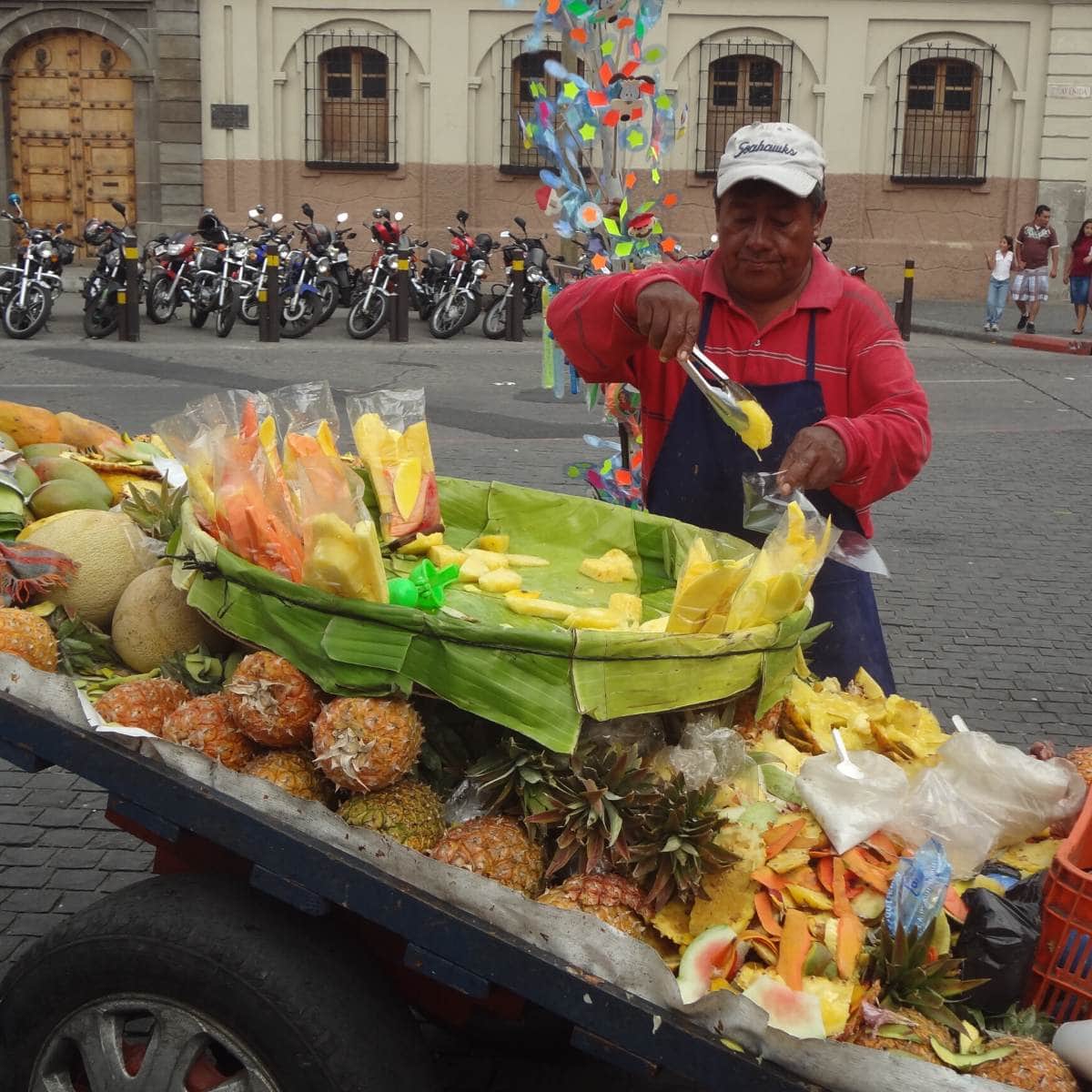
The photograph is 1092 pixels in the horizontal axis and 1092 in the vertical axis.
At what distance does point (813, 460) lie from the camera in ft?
9.30

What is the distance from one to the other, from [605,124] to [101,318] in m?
12.3

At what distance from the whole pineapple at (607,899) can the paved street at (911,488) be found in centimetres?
114

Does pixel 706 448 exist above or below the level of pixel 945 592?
above

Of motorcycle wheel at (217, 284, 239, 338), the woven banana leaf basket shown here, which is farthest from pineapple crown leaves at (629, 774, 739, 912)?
motorcycle wheel at (217, 284, 239, 338)

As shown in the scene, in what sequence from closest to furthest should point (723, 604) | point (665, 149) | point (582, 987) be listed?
point (582, 987)
point (723, 604)
point (665, 149)

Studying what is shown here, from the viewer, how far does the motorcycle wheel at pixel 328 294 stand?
17142mm

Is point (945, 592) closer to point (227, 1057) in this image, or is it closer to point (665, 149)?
point (665, 149)

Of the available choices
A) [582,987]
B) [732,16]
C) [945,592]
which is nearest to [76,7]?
[732,16]

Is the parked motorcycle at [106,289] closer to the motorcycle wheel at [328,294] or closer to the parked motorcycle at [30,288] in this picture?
the parked motorcycle at [30,288]

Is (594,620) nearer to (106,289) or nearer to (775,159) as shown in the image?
(775,159)

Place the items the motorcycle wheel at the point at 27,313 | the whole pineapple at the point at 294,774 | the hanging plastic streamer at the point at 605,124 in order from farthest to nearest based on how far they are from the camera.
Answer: the motorcycle wheel at the point at 27,313 → the hanging plastic streamer at the point at 605,124 → the whole pineapple at the point at 294,774

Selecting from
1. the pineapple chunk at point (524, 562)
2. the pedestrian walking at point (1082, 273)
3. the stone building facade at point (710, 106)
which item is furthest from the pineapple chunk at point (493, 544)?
the stone building facade at point (710, 106)

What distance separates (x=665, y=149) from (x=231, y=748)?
3.23 metres

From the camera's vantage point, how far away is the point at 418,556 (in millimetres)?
3166
